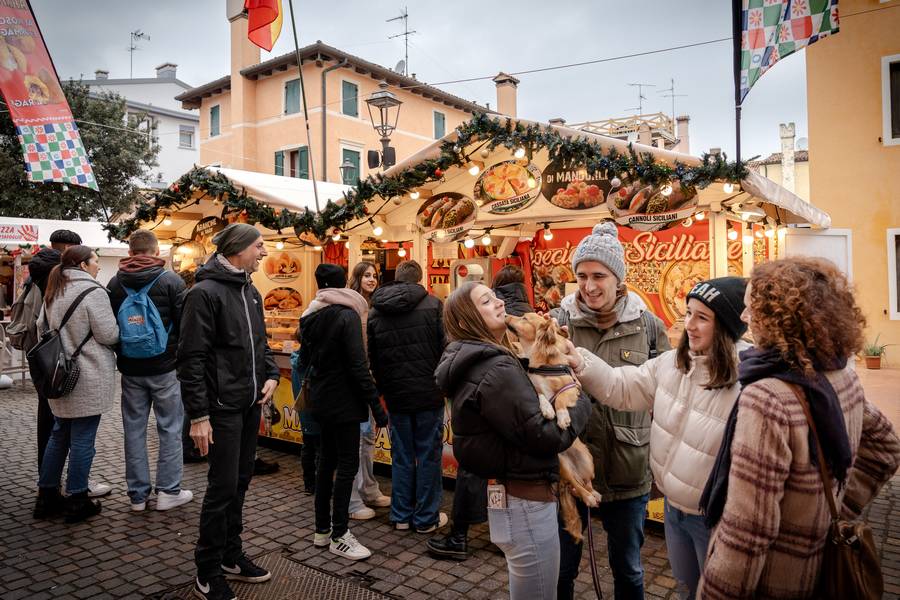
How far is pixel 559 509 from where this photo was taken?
106 inches

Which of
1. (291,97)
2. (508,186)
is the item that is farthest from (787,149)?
(508,186)

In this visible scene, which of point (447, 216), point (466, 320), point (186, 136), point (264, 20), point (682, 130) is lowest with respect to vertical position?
point (466, 320)

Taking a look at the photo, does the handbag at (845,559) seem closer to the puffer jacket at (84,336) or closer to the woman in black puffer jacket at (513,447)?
the woman in black puffer jacket at (513,447)

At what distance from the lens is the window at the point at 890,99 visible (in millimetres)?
12633

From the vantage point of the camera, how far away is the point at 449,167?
20.6ft

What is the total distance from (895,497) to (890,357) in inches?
366

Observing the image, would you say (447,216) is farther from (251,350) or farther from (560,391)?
(560,391)

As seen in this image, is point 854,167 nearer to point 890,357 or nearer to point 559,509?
point 890,357

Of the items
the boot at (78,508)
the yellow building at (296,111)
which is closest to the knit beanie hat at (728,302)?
the boot at (78,508)

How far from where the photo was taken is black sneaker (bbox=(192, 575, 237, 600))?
3275 mm

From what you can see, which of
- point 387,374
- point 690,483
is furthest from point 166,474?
point 690,483

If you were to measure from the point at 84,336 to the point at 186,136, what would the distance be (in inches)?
1468

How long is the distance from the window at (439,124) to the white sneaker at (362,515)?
1021 inches

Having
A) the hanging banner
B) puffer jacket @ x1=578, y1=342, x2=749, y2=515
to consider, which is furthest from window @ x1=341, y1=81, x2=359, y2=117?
puffer jacket @ x1=578, y1=342, x2=749, y2=515
